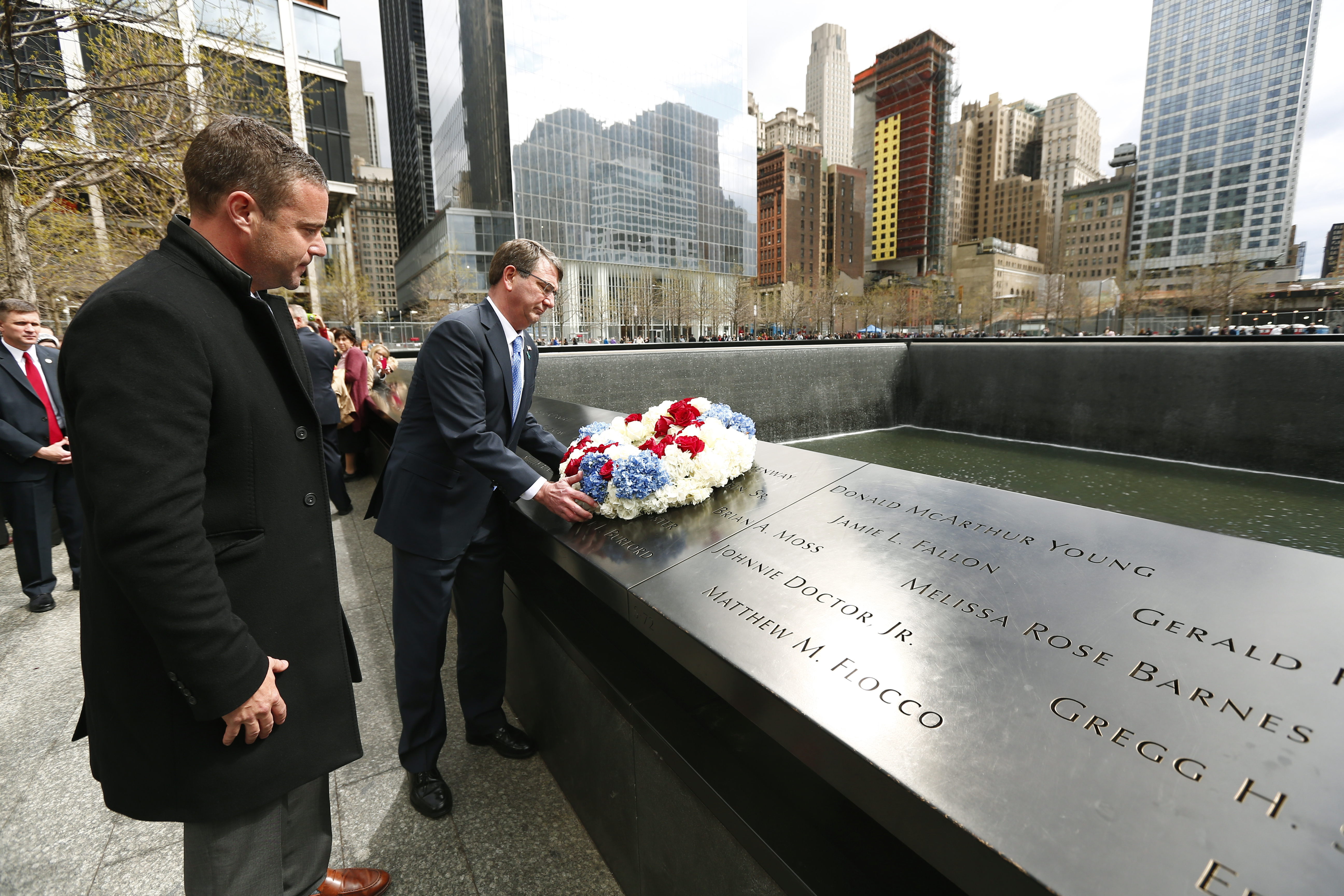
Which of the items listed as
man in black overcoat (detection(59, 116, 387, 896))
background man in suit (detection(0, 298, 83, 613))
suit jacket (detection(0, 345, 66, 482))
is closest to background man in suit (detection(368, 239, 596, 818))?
man in black overcoat (detection(59, 116, 387, 896))

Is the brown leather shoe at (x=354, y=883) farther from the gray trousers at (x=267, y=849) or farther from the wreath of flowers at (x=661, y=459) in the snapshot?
the wreath of flowers at (x=661, y=459)

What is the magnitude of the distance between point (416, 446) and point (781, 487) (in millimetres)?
1447

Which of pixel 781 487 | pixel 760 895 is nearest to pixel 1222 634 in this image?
pixel 760 895

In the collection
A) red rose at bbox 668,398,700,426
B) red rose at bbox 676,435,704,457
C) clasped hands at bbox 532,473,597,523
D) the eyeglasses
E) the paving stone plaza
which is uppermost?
the eyeglasses

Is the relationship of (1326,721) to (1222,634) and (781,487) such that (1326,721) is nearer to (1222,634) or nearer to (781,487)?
(1222,634)

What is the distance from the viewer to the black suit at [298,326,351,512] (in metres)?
5.22

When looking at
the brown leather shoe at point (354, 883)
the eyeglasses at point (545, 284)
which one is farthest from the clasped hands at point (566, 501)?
the brown leather shoe at point (354, 883)

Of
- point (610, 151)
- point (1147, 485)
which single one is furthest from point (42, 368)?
point (610, 151)

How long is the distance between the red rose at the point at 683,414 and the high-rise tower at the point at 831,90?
557 feet

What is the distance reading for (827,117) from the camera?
503 ft

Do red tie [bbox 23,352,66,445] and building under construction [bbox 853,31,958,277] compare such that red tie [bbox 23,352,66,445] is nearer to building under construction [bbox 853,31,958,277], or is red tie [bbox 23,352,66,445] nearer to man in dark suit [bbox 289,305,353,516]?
man in dark suit [bbox 289,305,353,516]

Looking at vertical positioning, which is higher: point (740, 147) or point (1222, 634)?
point (740, 147)

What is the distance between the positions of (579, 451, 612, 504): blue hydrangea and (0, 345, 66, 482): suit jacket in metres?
4.48

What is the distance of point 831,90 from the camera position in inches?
6088
